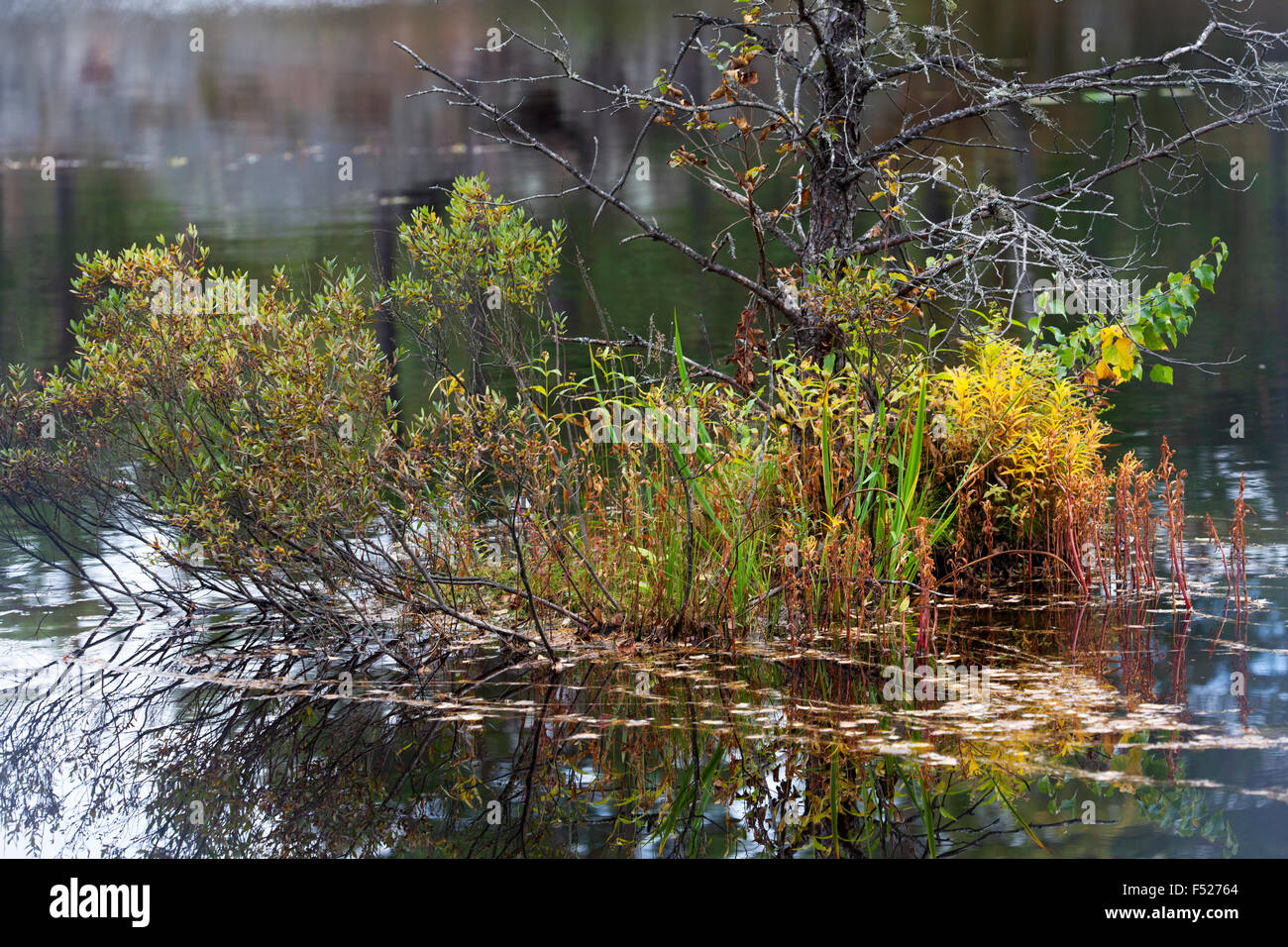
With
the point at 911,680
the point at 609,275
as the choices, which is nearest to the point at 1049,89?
the point at 911,680

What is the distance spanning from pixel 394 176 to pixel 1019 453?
28015mm

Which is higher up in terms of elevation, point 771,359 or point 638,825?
point 771,359

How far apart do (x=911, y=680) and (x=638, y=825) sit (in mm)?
1709

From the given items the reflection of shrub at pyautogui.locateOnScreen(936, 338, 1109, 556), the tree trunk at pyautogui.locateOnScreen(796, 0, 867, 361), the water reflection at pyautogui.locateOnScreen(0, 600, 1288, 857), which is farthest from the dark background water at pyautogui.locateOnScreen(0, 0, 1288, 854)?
the tree trunk at pyautogui.locateOnScreen(796, 0, 867, 361)

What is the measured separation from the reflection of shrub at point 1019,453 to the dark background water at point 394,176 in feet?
3.35

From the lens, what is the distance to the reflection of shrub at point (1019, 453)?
7.21 meters

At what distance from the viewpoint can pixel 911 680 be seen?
18.9ft

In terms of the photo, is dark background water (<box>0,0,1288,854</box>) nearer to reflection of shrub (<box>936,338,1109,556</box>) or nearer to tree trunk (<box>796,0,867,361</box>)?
reflection of shrub (<box>936,338,1109,556</box>)

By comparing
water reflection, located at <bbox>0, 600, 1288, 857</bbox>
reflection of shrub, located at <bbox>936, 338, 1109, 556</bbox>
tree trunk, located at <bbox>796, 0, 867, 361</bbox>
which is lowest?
water reflection, located at <bbox>0, 600, 1288, 857</bbox>

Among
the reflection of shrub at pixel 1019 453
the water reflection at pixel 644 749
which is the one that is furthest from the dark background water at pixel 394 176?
the reflection of shrub at pixel 1019 453

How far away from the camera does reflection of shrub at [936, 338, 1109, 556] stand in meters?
7.21

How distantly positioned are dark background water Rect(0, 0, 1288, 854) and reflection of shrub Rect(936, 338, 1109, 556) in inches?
40.2
